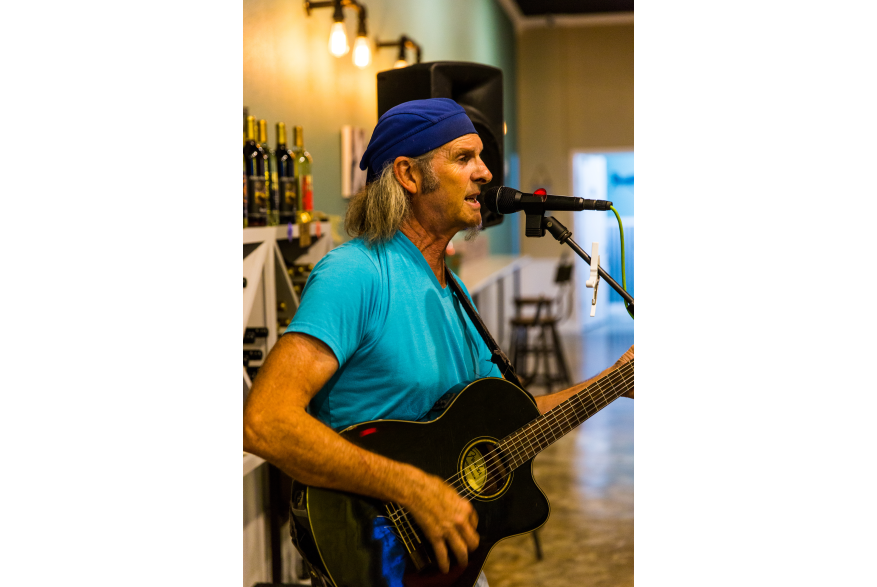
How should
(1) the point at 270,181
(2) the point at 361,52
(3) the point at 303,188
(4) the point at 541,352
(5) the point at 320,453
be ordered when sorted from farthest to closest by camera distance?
(4) the point at 541,352
(2) the point at 361,52
(3) the point at 303,188
(1) the point at 270,181
(5) the point at 320,453

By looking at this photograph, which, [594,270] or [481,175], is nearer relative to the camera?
[594,270]

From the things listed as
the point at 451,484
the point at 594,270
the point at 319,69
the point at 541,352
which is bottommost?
the point at 541,352

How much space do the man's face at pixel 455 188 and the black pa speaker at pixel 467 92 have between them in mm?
658

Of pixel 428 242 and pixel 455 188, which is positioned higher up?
pixel 455 188

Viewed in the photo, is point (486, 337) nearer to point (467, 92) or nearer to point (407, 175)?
point (407, 175)

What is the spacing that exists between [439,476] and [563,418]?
0.29 meters

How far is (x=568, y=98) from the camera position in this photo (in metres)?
9.19

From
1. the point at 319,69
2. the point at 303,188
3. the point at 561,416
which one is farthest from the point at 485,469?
the point at 319,69

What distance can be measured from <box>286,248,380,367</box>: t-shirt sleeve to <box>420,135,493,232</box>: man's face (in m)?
0.24
